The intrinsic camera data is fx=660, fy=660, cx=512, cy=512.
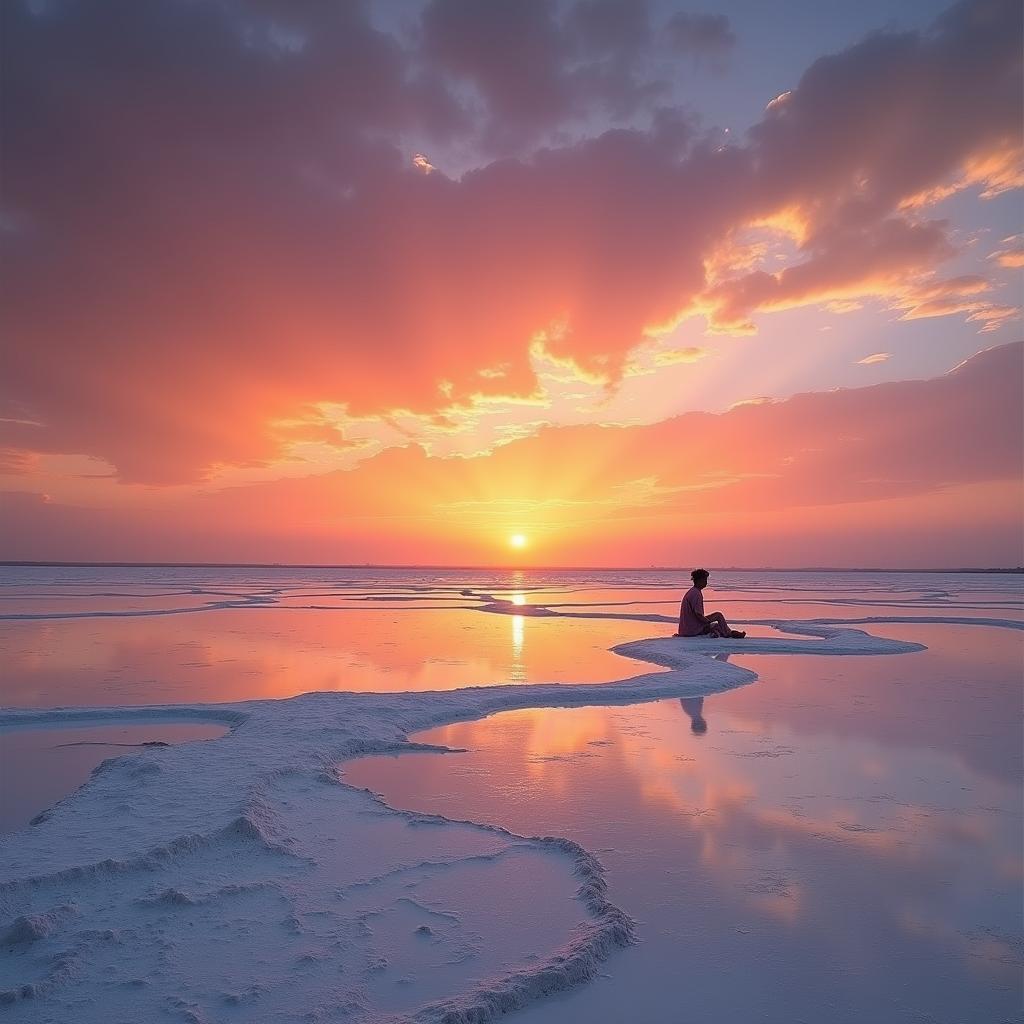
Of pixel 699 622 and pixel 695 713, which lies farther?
pixel 699 622

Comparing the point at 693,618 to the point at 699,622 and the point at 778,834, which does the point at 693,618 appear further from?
the point at 778,834

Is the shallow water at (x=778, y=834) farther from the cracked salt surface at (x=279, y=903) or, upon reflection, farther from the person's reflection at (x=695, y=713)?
the cracked salt surface at (x=279, y=903)

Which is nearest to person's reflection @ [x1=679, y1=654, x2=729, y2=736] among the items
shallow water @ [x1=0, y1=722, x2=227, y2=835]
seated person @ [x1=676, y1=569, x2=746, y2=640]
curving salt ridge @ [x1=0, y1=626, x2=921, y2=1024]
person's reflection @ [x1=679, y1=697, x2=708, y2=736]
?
person's reflection @ [x1=679, y1=697, x2=708, y2=736]

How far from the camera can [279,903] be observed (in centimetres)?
393

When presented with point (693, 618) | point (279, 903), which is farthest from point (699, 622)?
point (279, 903)

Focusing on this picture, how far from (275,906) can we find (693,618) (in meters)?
14.1

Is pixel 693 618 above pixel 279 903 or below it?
above

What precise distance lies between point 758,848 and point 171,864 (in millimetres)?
4043

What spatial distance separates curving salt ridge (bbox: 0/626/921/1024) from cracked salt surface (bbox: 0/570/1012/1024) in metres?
0.01

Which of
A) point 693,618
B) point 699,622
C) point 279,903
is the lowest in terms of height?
point 279,903

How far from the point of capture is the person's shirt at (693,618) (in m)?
16.5

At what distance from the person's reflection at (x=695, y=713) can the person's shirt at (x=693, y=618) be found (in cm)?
677

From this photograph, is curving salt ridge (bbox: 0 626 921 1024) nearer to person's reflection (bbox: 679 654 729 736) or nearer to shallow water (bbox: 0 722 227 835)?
shallow water (bbox: 0 722 227 835)

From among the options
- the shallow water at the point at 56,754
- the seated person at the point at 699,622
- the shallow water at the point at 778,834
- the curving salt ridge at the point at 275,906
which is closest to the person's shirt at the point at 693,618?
the seated person at the point at 699,622
